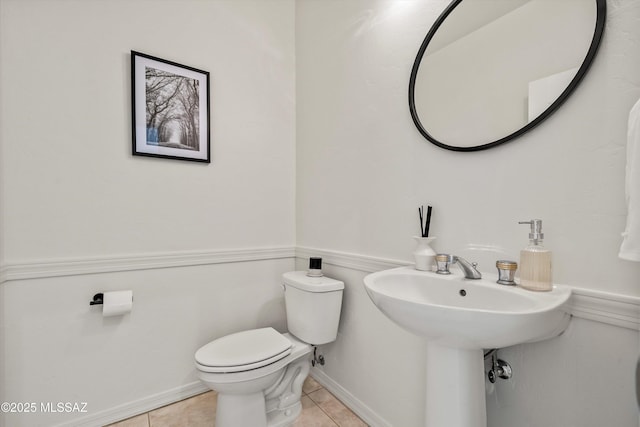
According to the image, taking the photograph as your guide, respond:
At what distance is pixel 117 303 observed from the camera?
4.25 feet

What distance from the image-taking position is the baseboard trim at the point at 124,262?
119 centimetres

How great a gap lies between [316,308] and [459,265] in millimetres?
757

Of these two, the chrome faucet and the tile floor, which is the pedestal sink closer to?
the chrome faucet

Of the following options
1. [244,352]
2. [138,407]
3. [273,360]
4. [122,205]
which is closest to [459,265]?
[273,360]

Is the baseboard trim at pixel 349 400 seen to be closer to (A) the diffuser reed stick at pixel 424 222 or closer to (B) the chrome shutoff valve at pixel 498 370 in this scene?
(B) the chrome shutoff valve at pixel 498 370

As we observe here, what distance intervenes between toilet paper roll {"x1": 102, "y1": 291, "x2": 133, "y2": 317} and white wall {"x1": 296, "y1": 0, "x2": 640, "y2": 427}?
39.5 inches

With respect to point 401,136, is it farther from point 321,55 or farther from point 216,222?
point 216,222

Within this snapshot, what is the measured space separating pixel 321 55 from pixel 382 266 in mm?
1336

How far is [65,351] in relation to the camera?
127 cm

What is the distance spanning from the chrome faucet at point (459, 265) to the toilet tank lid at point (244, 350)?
81 cm

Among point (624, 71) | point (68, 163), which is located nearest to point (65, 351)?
point (68, 163)

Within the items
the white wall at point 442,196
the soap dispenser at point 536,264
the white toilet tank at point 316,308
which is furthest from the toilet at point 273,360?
the soap dispenser at point 536,264

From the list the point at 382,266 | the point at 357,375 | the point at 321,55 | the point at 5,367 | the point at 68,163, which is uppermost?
the point at 321,55

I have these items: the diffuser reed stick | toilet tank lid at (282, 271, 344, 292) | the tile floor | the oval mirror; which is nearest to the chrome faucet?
the diffuser reed stick
